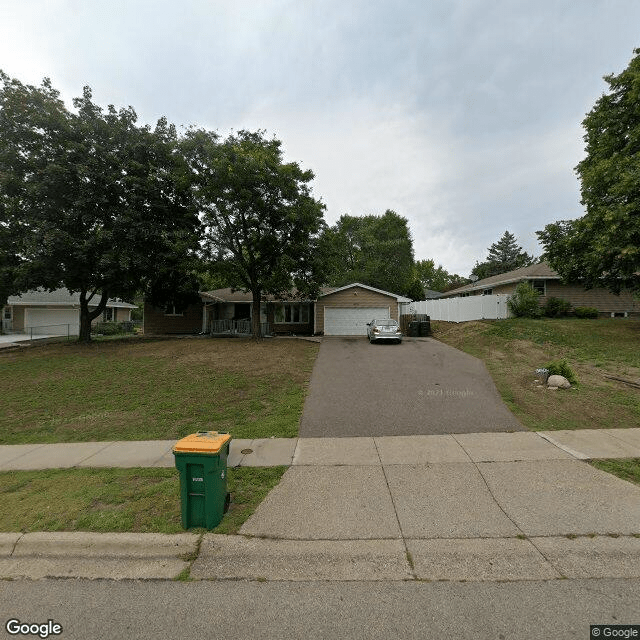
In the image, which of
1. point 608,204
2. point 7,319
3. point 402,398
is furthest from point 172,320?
point 608,204

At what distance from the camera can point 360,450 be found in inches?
214

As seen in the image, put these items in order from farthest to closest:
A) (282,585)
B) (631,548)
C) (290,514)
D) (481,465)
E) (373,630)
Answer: (481,465) → (290,514) → (631,548) → (282,585) → (373,630)

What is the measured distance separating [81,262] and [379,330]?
50.1ft

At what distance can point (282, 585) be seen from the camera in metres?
2.79

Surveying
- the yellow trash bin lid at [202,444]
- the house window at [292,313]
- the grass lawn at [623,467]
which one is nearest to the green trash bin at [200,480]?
the yellow trash bin lid at [202,444]

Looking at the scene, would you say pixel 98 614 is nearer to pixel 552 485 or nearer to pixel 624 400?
pixel 552 485

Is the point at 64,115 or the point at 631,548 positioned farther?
the point at 64,115

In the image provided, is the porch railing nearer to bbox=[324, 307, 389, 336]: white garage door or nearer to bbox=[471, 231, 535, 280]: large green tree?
bbox=[324, 307, 389, 336]: white garage door

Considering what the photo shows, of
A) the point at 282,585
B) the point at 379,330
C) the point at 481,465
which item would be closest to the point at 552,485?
the point at 481,465

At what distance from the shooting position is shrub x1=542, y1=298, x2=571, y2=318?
776 inches

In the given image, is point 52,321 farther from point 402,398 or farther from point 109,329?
point 402,398

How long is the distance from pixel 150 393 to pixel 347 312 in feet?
52.2

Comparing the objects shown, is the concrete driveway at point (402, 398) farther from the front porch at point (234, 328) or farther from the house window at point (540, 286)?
the house window at point (540, 286)

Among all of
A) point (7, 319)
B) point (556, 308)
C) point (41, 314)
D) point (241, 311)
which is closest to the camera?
point (556, 308)
